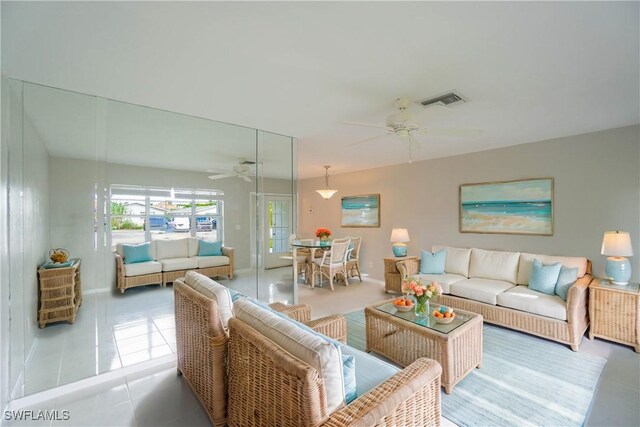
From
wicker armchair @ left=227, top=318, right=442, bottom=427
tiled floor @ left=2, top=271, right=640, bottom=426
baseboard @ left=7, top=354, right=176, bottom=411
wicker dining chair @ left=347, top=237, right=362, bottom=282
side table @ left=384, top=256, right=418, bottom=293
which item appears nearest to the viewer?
wicker armchair @ left=227, top=318, right=442, bottom=427

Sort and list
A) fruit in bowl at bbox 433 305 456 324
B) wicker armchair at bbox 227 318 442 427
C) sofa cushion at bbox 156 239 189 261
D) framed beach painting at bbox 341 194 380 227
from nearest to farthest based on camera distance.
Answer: wicker armchair at bbox 227 318 442 427
fruit in bowl at bbox 433 305 456 324
sofa cushion at bbox 156 239 189 261
framed beach painting at bbox 341 194 380 227

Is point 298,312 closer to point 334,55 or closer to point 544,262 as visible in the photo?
point 334,55

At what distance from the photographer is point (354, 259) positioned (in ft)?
19.3

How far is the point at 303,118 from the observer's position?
3.02 metres

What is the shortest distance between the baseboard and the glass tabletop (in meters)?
2.09

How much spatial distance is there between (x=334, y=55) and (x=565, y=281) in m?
3.39

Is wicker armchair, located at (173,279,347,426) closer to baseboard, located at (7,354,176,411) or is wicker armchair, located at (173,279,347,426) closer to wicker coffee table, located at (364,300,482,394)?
baseboard, located at (7,354,176,411)

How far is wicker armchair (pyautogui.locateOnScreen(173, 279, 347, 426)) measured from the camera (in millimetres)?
1719

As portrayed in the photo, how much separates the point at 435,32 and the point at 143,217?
2.80 metres

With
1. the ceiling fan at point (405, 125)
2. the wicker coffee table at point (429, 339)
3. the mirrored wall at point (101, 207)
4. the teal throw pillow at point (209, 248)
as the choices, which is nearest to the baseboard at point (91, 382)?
the mirrored wall at point (101, 207)

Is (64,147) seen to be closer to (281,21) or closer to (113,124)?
(113,124)

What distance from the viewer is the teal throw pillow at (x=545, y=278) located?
320 cm

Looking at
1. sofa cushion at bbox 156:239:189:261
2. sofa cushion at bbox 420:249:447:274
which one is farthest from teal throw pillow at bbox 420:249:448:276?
sofa cushion at bbox 156:239:189:261

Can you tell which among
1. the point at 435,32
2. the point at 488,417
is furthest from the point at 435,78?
the point at 488,417
